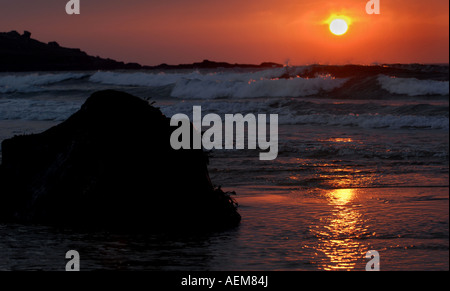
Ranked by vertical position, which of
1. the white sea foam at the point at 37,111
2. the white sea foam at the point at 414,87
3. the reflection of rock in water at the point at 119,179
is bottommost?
the reflection of rock in water at the point at 119,179

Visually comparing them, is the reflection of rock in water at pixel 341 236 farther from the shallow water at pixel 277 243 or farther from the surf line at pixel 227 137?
the surf line at pixel 227 137

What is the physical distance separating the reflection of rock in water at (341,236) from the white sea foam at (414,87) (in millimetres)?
23675

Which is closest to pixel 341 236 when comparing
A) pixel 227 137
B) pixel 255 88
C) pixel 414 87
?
pixel 227 137

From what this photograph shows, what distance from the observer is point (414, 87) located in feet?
101

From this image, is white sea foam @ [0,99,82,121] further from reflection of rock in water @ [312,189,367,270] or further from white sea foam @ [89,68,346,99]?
reflection of rock in water @ [312,189,367,270]

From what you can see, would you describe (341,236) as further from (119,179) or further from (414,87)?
(414,87)

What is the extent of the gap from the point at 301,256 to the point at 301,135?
1045 cm

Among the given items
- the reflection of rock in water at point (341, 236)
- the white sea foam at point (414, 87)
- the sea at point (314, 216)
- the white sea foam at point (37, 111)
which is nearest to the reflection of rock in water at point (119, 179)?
the sea at point (314, 216)

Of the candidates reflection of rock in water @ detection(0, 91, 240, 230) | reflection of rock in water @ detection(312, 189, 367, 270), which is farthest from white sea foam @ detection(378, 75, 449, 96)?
reflection of rock in water @ detection(0, 91, 240, 230)

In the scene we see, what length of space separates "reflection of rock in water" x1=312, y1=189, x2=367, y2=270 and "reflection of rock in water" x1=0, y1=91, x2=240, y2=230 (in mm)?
991

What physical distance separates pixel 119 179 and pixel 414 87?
26.6 meters

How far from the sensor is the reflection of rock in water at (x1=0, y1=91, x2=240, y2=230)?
623 cm

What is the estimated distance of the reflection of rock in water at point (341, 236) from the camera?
16.7 feet

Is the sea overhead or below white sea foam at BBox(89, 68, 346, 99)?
below
